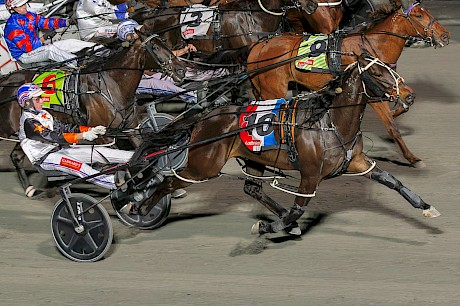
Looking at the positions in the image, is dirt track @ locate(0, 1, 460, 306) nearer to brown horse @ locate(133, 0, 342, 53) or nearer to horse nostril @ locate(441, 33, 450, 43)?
horse nostril @ locate(441, 33, 450, 43)

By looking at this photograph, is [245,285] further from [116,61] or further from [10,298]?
[116,61]

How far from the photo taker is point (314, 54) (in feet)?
33.1

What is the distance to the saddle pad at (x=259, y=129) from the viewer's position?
8516mm

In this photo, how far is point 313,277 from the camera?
27.0 ft

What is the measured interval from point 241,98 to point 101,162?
13.4 ft

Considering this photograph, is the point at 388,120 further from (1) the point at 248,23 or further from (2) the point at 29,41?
(2) the point at 29,41

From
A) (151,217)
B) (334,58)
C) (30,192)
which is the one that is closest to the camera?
(151,217)

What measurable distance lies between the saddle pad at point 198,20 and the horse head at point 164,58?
2.11 metres

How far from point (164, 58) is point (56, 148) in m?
1.48

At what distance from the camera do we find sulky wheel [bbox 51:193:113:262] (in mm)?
8508

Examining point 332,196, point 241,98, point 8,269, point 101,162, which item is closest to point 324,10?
point 241,98

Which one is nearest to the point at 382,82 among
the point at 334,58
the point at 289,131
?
the point at 289,131

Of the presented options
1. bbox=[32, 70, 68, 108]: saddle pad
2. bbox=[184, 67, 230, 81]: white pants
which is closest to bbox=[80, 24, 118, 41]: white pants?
bbox=[184, 67, 230, 81]: white pants

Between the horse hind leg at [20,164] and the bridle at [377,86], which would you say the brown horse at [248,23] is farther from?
the bridle at [377,86]
